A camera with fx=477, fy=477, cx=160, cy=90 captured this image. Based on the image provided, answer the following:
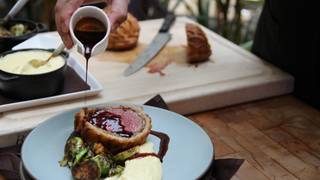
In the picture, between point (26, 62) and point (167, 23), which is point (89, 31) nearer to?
point (26, 62)

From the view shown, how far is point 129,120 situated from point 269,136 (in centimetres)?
34

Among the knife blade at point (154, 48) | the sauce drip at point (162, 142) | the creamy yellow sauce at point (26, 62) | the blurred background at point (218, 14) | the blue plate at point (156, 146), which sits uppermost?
the creamy yellow sauce at point (26, 62)

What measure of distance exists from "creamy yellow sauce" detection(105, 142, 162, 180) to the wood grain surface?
0.58ft

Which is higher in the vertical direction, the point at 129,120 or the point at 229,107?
the point at 129,120

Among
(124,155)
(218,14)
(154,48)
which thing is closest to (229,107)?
(154,48)

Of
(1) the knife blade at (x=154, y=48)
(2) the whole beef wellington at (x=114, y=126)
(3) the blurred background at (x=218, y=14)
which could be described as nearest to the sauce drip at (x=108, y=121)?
(2) the whole beef wellington at (x=114, y=126)

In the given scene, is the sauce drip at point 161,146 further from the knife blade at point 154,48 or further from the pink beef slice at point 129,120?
the knife blade at point 154,48

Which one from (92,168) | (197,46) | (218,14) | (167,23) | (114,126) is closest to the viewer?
(92,168)

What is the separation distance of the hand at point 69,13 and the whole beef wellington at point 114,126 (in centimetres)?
16

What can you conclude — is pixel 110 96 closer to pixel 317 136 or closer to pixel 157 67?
pixel 157 67

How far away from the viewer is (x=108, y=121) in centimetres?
88

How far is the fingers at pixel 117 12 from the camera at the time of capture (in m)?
0.98

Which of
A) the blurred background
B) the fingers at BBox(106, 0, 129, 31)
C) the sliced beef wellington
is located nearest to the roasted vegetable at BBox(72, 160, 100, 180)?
the fingers at BBox(106, 0, 129, 31)

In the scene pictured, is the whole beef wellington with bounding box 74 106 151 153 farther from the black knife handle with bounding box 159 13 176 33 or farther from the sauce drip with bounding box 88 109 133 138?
the black knife handle with bounding box 159 13 176 33
